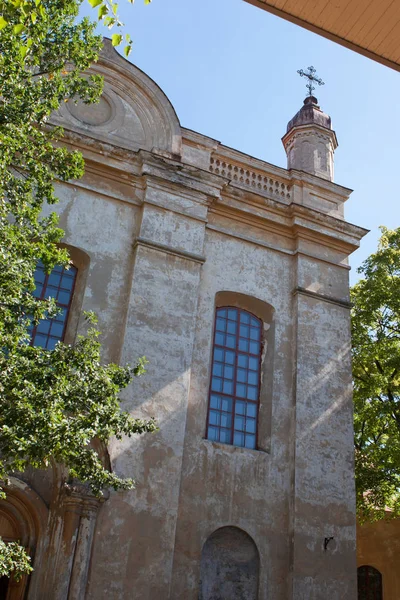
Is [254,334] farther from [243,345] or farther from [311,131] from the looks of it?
[311,131]

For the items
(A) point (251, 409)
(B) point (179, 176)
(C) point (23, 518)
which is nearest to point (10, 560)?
(C) point (23, 518)

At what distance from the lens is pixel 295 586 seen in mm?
11375

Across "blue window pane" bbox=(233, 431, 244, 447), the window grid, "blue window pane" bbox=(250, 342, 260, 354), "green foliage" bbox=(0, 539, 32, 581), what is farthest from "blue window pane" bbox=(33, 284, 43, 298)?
"green foliage" bbox=(0, 539, 32, 581)

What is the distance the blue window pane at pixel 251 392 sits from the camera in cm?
1316

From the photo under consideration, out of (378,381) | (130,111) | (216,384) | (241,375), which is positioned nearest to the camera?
(216,384)

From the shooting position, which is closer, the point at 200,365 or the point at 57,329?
the point at 57,329

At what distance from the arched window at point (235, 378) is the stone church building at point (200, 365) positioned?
31 mm

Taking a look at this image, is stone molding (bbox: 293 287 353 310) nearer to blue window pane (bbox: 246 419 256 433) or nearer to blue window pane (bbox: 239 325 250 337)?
blue window pane (bbox: 239 325 250 337)

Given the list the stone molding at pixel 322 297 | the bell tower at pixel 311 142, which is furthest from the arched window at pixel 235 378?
the bell tower at pixel 311 142

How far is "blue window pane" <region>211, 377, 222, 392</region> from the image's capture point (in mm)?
12945

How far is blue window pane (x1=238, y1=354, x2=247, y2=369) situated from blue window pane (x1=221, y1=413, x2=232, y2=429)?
1.16 m

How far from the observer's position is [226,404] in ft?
42.3

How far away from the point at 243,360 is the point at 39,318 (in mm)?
6199

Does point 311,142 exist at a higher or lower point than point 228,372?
higher
